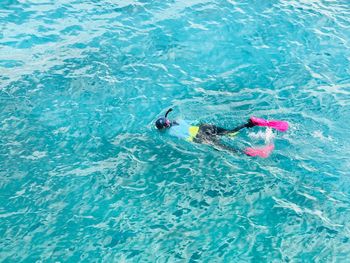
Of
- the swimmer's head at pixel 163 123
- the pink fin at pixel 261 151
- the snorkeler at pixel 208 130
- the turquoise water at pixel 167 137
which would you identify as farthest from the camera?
the swimmer's head at pixel 163 123

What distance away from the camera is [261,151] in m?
10.6

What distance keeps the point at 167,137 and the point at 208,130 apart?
3.80ft

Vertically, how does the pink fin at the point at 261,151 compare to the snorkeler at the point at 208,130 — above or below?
below

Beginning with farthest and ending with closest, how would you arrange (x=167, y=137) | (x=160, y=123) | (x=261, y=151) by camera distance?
(x=167, y=137)
(x=160, y=123)
(x=261, y=151)

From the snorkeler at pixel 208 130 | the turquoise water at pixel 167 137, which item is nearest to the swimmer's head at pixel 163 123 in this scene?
the snorkeler at pixel 208 130

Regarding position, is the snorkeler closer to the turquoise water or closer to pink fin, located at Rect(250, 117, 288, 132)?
pink fin, located at Rect(250, 117, 288, 132)

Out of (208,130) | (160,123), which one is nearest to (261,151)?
(208,130)

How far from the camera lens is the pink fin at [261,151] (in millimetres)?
10445

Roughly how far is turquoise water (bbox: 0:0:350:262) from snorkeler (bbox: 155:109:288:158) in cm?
26

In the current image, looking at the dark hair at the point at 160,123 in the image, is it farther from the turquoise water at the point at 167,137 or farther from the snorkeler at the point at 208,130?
the turquoise water at the point at 167,137

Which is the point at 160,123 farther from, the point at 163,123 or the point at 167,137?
the point at 167,137

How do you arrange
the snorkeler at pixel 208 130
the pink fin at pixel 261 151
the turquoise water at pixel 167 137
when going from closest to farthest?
1. the turquoise water at pixel 167 137
2. the pink fin at pixel 261 151
3. the snorkeler at pixel 208 130

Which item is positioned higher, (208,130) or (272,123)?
(272,123)

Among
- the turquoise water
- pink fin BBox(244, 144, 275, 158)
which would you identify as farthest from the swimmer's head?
pink fin BBox(244, 144, 275, 158)
